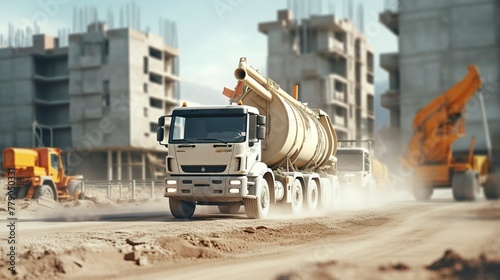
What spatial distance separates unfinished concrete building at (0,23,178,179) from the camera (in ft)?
272

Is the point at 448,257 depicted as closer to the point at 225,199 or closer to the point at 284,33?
the point at 225,199

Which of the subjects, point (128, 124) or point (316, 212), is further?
point (128, 124)

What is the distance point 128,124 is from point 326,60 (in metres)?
27.3

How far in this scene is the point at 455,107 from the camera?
34312 mm

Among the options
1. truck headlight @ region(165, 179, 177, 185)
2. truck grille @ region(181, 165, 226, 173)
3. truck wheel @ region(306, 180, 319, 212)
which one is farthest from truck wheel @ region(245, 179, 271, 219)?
truck wheel @ region(306, 180, 319, 212)

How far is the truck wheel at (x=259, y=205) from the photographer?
19716mm

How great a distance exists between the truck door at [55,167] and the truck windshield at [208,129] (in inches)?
617

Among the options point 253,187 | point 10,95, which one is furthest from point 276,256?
point 10,95

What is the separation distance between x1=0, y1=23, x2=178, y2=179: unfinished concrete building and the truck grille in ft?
197

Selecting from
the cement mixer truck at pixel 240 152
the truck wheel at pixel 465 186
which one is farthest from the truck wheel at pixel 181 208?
the truck wheel at pixel 465 186

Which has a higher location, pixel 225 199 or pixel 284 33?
pixel 284 33

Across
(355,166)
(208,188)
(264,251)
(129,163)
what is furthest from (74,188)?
(129,163)

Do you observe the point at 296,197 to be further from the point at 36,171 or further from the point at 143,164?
the point at 143,164

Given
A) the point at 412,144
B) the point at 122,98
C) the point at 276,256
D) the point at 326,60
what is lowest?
the point at 276,256
